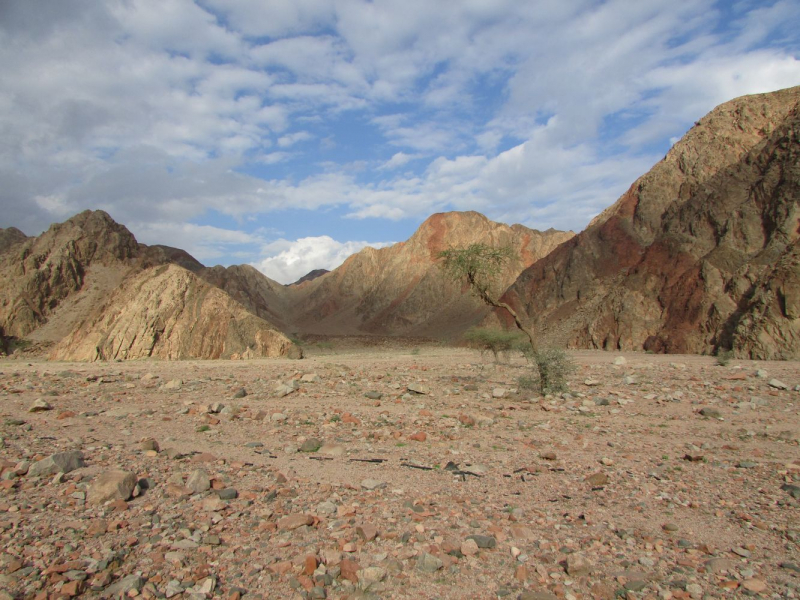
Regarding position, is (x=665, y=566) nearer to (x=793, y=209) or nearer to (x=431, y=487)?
(x=431, y=487)

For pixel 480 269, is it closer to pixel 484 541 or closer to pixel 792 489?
pixel 792 489

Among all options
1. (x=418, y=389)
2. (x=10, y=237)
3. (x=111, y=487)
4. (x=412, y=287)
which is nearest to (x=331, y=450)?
(x=111, y=487)

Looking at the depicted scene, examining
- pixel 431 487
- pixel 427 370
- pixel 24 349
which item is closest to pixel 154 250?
pixel 24 349

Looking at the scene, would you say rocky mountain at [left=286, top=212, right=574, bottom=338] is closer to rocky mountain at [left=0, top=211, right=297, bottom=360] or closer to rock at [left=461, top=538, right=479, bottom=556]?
rocky mountain at [left=0, top=211, right=297, bottom=360]

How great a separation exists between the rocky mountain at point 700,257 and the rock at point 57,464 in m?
30.1

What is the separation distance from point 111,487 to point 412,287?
88.6m

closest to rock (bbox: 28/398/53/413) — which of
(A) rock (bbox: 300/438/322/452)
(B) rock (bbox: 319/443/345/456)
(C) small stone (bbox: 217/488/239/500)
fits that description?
(A) rock (bbox: 300/438/322/452)

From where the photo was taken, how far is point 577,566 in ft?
12.8

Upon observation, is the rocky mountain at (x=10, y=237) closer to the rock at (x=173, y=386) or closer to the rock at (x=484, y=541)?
the rock at (x=173, y=386)

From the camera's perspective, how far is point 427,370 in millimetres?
20750

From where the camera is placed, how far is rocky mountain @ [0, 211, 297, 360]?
31.9m

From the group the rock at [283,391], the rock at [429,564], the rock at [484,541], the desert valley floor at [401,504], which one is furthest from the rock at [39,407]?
the rock at [484,541]

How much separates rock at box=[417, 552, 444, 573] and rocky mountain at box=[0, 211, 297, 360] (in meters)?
30.2

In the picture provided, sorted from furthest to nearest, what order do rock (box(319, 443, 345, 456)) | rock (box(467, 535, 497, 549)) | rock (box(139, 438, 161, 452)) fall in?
rock (box(319, 443, 345, 456))
rock (box(139, 438, 161, 452))
rock (box(467, 535, 497, 549))
